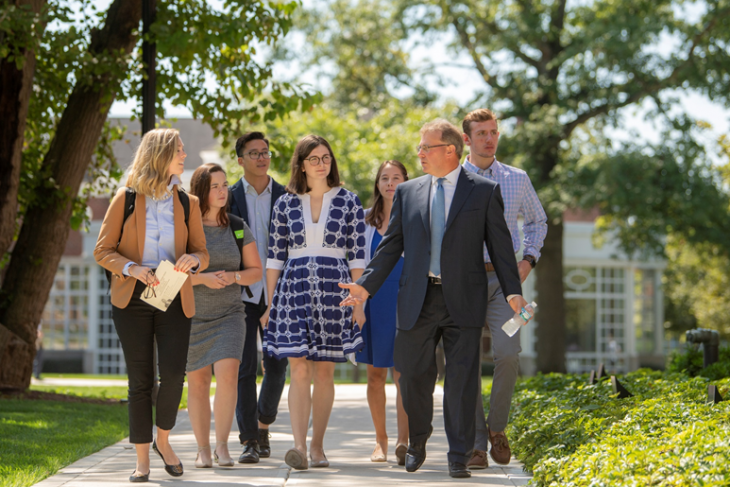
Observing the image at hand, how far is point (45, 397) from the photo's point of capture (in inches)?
432

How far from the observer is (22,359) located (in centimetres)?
1074

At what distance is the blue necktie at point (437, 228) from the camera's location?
17.7 feet

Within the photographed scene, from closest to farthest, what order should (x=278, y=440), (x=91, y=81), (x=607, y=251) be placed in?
1. (x=278, y=440)
2. (x=91, y=81)
3. (x=607, y=251)

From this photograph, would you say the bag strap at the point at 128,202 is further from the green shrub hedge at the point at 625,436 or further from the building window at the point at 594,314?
the building window at the point at 594,314

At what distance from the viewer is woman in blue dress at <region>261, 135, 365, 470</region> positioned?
5656 mm

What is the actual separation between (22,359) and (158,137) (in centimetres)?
653

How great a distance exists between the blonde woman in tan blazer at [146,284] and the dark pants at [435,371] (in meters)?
1.35

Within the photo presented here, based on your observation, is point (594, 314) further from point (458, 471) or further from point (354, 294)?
point (354, 294)

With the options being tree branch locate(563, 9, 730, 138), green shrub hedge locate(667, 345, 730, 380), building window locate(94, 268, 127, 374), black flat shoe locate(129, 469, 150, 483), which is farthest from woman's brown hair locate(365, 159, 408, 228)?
building window locate(94, 268, 127, 374)

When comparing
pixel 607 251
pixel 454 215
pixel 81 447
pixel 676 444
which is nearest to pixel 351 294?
pixel 454 215

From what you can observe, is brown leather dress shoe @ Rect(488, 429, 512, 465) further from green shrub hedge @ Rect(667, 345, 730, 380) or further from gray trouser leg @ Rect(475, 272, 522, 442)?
green shrub hedge @ Rect(667, 345, 730, 380)

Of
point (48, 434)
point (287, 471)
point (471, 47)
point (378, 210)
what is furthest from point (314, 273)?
point (471, 47)

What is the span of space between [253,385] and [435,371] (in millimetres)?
1504

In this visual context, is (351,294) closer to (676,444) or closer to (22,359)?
(676,444)
